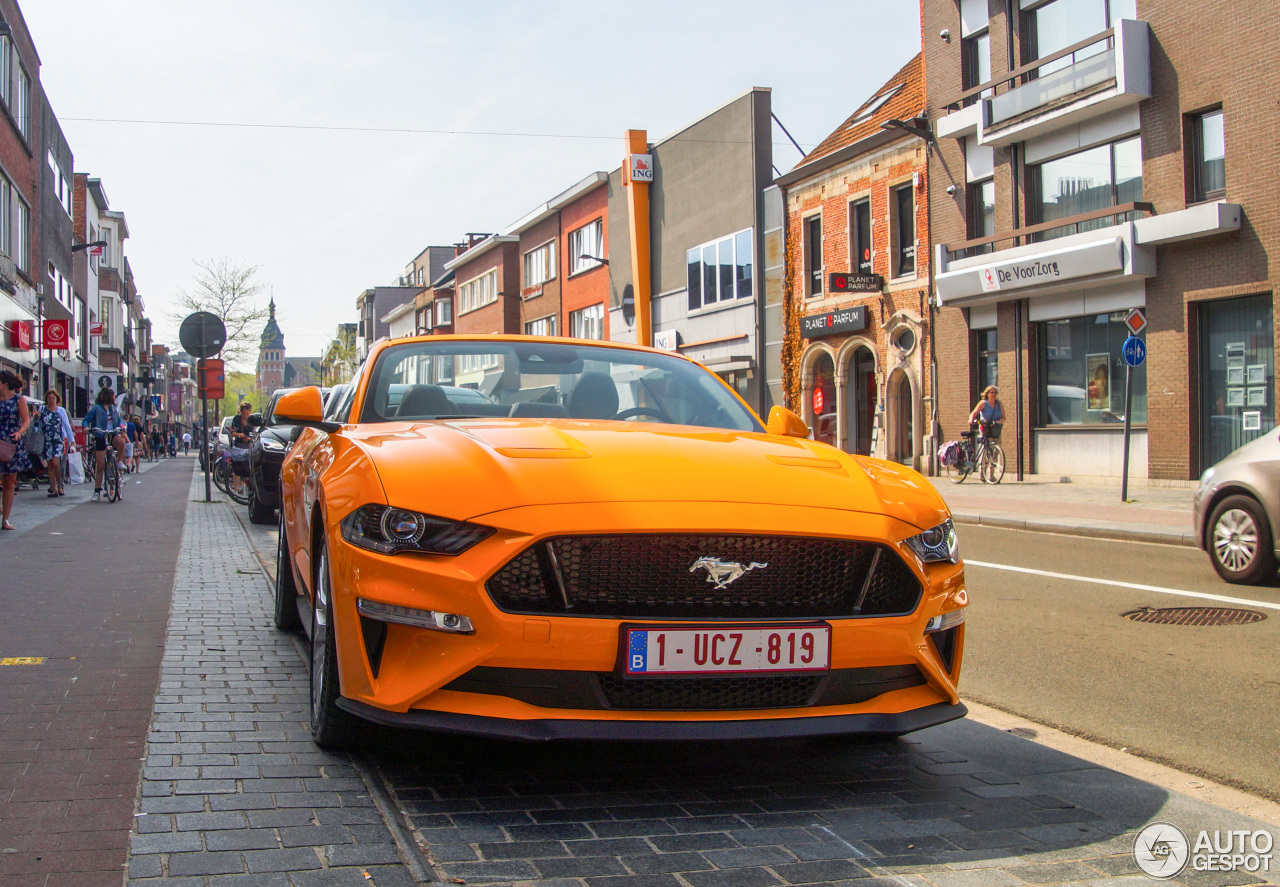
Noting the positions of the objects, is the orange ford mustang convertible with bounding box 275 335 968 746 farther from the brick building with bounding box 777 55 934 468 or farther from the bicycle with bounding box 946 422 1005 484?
the brick building with bounding box 777 55 934 468

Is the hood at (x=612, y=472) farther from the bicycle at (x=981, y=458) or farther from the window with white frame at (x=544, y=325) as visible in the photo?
the window with white frame at (x=544, y=325)

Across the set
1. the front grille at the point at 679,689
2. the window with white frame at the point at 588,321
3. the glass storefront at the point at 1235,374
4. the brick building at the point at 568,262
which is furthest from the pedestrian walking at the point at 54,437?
the window with white frame at the point at 588,321

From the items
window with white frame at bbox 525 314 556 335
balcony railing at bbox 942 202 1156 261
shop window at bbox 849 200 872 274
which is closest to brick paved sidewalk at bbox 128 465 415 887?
balcony railing at bbox 942 202 1156 261

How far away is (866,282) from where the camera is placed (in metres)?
26.1

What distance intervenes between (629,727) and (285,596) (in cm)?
346

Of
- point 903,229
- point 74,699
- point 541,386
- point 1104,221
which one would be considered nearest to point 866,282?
point 903,229

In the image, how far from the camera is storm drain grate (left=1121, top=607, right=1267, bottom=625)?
6855 millimetres

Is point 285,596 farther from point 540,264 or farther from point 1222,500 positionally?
point 540,264

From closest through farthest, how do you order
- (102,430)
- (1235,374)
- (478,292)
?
(102,430) < (1235,374) < (478,292)

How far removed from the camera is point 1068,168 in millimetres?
21891

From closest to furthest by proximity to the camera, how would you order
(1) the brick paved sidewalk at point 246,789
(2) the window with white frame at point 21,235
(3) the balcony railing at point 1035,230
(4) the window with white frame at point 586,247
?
1. (1) the brick paved sidewalk at point 246,789
2. (3) the balcony railing at point 1035,230
3. (2) the window with white frame at point 21,235
4. (4) the window with white frame at point 586,247

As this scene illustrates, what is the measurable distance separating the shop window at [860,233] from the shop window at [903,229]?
1172 millimetres

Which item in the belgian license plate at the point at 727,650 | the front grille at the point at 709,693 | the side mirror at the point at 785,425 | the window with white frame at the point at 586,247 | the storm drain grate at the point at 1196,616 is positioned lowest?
the storm drain grate at the point at 1196,616

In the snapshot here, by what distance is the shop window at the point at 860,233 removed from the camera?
90.0 ft
